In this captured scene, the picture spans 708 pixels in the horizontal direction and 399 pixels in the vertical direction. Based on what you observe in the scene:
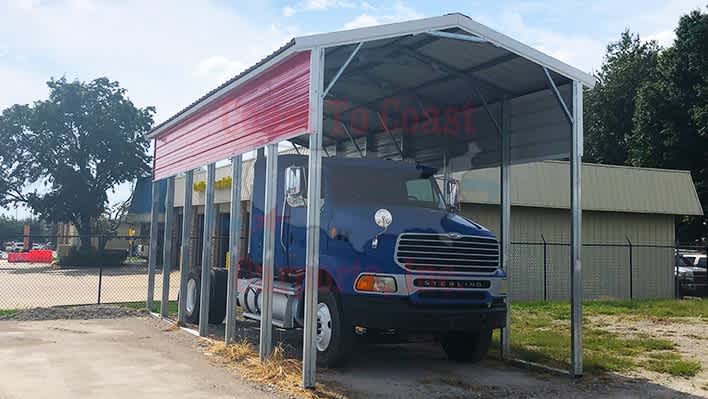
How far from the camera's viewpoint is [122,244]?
48.4 meters

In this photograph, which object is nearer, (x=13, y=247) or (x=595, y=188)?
(x=595, y=188)

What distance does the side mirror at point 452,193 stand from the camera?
1004 centimetres

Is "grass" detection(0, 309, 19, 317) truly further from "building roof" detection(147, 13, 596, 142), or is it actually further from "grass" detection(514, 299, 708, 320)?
"grass" detection(514, 299, 708, 320)

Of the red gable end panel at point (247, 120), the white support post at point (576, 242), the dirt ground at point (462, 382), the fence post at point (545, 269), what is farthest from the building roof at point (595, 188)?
the dirt ground at point (462, 382)

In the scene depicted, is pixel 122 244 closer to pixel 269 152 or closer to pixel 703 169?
pixel 703 169

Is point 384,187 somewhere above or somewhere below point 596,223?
below

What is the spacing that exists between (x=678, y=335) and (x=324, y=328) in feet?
26.5

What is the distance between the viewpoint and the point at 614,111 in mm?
44094

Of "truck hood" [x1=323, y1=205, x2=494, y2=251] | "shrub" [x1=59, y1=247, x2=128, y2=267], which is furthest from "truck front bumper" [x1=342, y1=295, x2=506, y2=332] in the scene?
"shrub" [x1=59, y1=247, x2=128, y2=267]

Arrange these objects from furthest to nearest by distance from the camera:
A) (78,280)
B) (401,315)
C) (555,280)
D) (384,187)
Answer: (78,280)
(555,280)
(384,187)
(401,315)

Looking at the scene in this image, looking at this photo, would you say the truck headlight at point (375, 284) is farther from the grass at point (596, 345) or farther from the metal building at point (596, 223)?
the metal building at point (596, 223)

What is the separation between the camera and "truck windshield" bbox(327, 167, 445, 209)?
925 centimetres

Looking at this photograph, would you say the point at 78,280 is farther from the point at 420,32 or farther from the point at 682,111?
the point at 682,111

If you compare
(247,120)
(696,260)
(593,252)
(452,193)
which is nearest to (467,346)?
(452,193)
